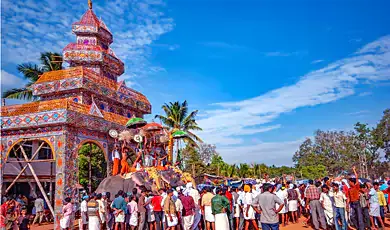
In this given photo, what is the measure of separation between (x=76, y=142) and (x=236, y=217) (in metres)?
7.50

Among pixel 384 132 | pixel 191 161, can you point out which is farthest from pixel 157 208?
pixel 384 132

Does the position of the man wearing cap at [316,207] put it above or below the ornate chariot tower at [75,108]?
below

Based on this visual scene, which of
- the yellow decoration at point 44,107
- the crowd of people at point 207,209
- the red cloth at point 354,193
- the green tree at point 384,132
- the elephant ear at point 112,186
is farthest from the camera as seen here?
the green tree at point 384,132

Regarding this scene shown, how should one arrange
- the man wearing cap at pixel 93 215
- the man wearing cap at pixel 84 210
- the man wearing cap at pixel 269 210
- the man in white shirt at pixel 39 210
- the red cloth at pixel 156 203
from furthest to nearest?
the man in white shirt at pixel 39 210
the man wearing cap at pixel 84 210
the red cloth at pixel 156 203
the man wearing cap at pixel 93 215
the man wearing cap at pixel 269 210

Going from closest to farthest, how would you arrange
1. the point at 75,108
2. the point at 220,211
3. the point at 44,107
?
the point at 220,211 < the point at 44,107 < the point at 75,108

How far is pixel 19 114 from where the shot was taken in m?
14.4

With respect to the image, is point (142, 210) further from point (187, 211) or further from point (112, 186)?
point (112, 186)

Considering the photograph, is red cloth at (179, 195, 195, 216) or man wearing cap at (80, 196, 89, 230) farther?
man wearing cap at (80, 196, 89, 230)

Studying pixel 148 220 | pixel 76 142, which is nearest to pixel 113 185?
pixel 76 142

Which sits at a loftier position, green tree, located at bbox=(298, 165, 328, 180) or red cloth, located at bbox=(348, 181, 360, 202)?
green tree, located at bbox=(298, 165, 328, 180)

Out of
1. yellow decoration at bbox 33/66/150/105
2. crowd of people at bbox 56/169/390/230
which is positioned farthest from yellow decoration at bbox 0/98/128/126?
crowd of people at bbox 56/169/390/230

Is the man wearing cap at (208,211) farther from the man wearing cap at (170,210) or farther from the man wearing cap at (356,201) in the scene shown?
the man wearing cap at (356,201)

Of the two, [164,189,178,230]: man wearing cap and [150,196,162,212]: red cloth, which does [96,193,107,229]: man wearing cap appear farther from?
[164,189,178,230]: man wearing cap

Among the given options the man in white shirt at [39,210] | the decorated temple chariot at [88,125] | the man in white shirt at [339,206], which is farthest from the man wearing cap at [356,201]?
the man in white shirt at [39,210]
